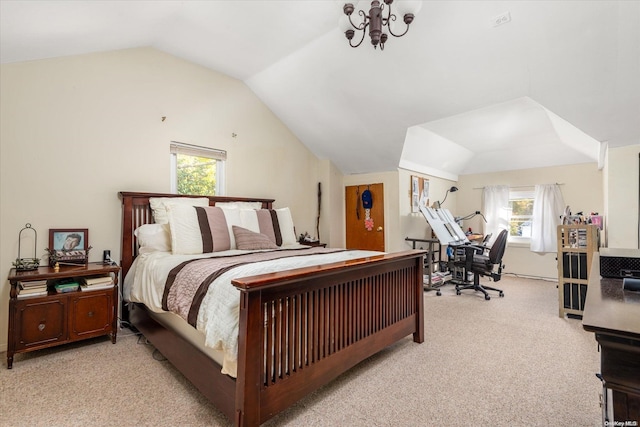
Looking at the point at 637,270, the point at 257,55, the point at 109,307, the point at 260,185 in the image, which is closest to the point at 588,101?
the point at 637,270

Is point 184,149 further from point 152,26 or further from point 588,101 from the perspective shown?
point 588,101

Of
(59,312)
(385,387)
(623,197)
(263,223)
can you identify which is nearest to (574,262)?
(623,197)

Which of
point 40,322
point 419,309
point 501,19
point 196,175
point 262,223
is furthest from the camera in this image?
point 196,175

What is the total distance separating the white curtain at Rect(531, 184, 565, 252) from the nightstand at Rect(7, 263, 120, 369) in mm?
6120

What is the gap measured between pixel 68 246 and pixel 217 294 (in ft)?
6.76

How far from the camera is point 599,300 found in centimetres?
94

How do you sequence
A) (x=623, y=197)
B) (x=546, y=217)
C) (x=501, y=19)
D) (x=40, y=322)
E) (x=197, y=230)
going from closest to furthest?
1. (x=40, y=322)
2. (x=501, y=19)
3. (x=197, y=230)
4. (x=623, y=197)
5. (x=546, y=217)

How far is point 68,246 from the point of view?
109 inches

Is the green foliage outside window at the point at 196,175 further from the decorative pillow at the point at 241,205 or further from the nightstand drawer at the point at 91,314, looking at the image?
the nightstand drawer at the point at 91,314

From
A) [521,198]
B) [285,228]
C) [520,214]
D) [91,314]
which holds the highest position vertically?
[521,198]

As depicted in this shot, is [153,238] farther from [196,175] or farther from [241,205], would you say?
[241,205]

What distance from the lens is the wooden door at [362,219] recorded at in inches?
196

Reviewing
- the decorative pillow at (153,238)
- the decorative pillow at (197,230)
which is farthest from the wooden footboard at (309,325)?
the decorative pillow at (153,238)

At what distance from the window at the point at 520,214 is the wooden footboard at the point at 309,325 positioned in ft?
14.2
